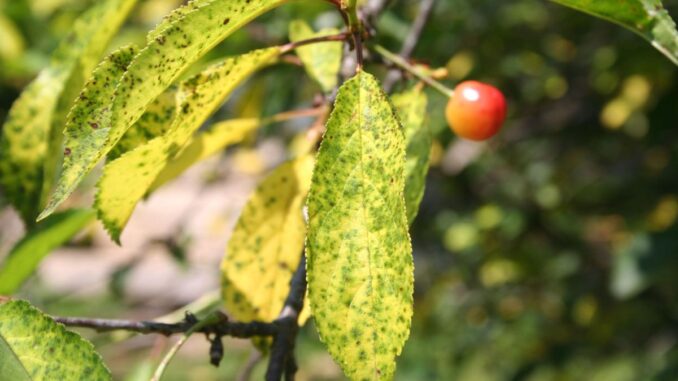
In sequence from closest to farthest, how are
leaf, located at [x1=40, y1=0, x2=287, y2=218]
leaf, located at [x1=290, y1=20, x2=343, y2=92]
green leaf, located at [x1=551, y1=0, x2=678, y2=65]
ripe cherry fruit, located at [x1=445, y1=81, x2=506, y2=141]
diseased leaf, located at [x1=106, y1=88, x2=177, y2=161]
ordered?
leaf, located at [x1=40, y1=0, x2=287, y2=218] → green leaf, located at [x1=551, y1=0, x2=678, y2=65] → diseased leaf, located at [x1=106, y1=88, x2=177, y2=161] → ripe cherry fruit, located at [x1=445, y1=81, x2=506, y2=141] → leaf, located at [x1=290, y1=20, x2=343, y2=92]

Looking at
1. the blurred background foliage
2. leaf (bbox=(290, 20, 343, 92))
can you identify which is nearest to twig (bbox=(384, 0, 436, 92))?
leaf (bbox=(290, 20, 343, 92))

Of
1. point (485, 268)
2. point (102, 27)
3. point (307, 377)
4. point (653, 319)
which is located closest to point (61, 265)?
point (307, 377)

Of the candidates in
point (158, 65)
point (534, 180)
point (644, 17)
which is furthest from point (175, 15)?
point (534, 180)

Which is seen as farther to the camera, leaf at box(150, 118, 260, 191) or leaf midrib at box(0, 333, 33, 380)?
leaf at box(150, 118, 260, 191)

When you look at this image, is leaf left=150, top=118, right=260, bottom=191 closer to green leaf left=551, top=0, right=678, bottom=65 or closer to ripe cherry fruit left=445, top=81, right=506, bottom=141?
ripe cherry fruit left=445, top=81, right=506, bottom=141

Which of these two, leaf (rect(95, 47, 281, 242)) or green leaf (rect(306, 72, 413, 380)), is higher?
leaf (rect(95, 47, 281, 242))

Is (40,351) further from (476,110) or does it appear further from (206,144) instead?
(476,110)

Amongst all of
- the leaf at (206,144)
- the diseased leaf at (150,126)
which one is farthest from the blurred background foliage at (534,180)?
the diseased leaf at (150,126)
